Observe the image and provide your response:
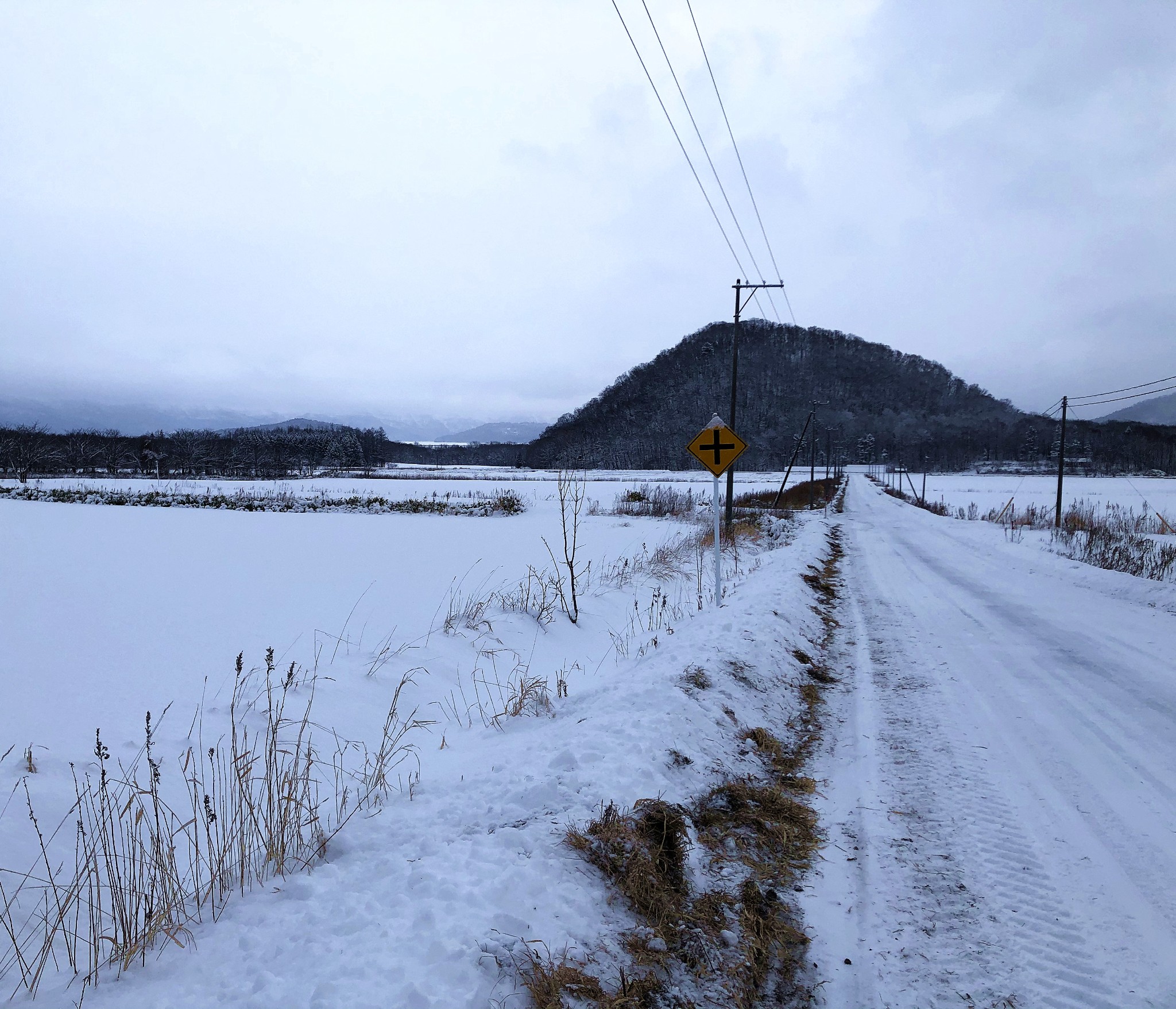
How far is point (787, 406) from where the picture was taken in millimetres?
157500

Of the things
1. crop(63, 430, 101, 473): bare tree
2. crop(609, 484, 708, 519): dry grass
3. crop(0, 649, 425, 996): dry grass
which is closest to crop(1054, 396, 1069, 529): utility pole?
crop(609, 484, 708, 519): dry grass

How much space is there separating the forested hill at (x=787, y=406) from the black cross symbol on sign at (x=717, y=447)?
10554 cm

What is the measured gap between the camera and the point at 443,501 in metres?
30.6

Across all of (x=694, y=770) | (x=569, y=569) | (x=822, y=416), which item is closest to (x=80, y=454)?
(x=569, y=569)

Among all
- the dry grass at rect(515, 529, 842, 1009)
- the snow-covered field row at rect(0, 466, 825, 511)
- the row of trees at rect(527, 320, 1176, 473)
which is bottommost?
the dry grass at rect(515, 529, 842, 1009)

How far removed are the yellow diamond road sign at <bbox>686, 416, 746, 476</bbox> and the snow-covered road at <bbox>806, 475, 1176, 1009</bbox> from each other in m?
3.18

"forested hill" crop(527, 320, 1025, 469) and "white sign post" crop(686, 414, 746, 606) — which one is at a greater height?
"forested hill" crop(527, 320, 1025, 469)

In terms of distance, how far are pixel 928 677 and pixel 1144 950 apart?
12.3 feet

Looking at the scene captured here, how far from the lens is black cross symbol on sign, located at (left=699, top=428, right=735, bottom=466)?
8.98 m

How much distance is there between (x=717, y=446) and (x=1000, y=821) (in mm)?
6364

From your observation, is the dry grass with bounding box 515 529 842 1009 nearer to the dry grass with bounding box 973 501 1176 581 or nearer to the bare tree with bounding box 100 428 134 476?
the dry grass with bounding box 973 501 1176 581

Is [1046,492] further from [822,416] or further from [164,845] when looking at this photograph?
[822,416]

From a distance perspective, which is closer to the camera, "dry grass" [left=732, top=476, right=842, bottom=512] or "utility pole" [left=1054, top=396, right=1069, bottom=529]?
"utility pole" [left=1054, top=396, right=1069, bottom=529]

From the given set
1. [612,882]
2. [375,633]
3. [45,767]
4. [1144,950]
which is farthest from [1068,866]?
[375,633]
